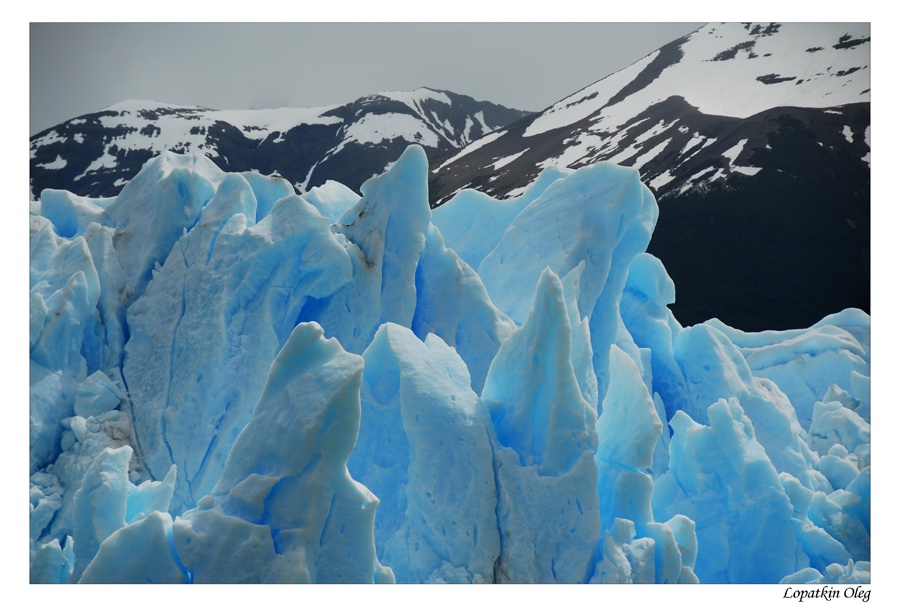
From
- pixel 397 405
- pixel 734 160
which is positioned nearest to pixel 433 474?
pixel 397 405

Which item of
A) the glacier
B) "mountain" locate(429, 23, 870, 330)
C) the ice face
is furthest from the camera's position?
"mountain" locate(429, 23, 870, 330)

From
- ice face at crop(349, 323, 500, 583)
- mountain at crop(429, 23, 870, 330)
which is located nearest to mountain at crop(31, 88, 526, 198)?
mountain at crop(429, 23, 870, 330)

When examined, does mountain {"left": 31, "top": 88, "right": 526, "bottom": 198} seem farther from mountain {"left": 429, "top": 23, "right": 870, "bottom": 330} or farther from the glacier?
mountain {"left": 429, "top": 23, "right": 870, "bottom": 330}

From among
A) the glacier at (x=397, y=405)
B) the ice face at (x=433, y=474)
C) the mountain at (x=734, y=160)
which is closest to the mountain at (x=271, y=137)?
the glacier at (x=397, y=405)

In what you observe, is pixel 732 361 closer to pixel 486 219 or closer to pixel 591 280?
pixel 591 280

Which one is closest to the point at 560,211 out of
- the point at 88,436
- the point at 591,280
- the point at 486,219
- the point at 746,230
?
the point at 591,280

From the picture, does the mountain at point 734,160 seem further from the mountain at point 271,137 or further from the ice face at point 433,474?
the ice face at point 433,474
